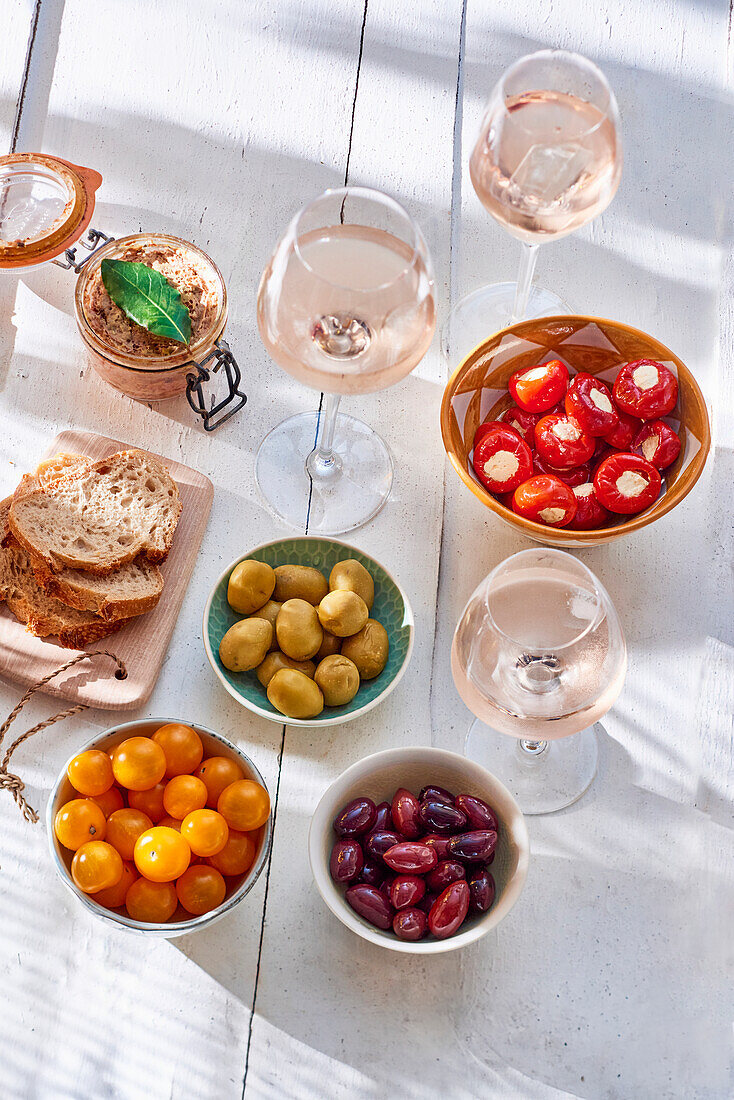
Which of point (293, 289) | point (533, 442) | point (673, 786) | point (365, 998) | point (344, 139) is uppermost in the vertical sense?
point (293, 289)

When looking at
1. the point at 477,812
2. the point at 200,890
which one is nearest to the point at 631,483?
the point at 477,812

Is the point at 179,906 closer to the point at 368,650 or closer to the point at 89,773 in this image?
the point at 89,773

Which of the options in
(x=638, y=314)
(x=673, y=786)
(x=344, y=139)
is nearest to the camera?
(x=673, y=786)

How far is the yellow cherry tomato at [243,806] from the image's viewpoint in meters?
0.96

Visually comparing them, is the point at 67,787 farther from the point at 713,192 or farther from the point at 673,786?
the point at 713,192

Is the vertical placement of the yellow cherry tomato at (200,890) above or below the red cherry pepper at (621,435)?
below

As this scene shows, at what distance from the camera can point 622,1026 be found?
3.28 ft

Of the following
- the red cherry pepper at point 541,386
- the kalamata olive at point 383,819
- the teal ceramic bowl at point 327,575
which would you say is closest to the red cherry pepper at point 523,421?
the red cherry pepper at point 541,386

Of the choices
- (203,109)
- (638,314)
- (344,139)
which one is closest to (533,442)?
(638,314)

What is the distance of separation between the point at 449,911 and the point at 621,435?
54 centimetres

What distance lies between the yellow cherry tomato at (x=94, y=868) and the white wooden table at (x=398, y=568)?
13 centimetres

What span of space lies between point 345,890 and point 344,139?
1005 millimetres

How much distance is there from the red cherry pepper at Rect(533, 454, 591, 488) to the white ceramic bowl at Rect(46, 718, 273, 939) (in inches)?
17.7

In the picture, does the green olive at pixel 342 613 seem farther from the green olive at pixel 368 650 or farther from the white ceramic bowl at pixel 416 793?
the white ceramic bowl at pixel 416 793
